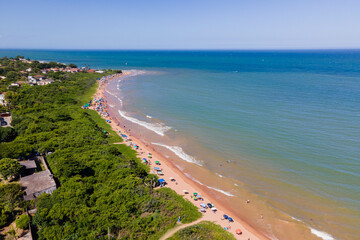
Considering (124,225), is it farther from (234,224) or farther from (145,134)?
(145,134)

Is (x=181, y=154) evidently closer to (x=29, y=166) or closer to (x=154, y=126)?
(x=154, y=126)

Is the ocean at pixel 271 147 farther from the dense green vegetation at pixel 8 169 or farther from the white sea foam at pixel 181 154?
the dense green vegetation at pixel 8 169

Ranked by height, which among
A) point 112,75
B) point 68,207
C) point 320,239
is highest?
point 112,75

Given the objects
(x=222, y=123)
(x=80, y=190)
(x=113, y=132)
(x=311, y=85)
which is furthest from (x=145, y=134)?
(x=311, y=85)

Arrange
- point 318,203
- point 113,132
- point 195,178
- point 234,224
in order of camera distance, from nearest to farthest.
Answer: point 234,224
point 318,203
point 195,178
point 113,132

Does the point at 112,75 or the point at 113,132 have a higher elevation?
the point at 112,75

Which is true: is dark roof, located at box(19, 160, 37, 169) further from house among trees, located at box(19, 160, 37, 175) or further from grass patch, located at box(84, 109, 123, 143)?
grass patch, located at box(84, 109, 123, 143)

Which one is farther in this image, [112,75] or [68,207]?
[112,75]
